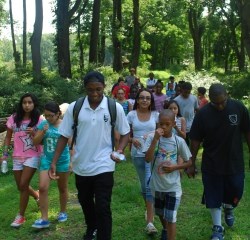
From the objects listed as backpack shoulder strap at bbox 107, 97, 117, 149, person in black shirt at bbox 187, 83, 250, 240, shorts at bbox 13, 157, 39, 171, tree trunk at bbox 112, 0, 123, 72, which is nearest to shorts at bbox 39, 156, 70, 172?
shorts at bbox 13, 157, 39, 171

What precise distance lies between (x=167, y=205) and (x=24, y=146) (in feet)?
7.25

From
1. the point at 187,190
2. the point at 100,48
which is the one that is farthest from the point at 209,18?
the point at 187,190

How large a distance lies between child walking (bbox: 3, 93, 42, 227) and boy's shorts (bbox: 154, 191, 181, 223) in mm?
1897

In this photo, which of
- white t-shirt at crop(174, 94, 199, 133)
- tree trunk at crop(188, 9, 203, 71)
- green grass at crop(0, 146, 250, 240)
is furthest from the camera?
tree trunk at crop(188, 9, 203, 71)

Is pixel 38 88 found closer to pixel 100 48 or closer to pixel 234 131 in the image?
Result: pixel 234 131

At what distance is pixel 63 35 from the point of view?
20.8 m

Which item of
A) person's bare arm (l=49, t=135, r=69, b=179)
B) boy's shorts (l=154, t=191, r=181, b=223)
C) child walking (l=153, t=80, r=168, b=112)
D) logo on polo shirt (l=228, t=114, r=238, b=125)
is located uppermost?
child walking (l=153, t=80, r=168, b=112)

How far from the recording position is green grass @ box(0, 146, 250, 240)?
5.45 m

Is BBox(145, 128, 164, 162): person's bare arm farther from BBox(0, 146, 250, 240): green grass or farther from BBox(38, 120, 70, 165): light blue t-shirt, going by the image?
BBox(38, 120, 70, 165): light blue t-shirt

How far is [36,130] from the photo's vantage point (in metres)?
5.64

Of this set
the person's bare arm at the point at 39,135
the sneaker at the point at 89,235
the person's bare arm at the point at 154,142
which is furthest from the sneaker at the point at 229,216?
the person's bare arm at the point at 39,135

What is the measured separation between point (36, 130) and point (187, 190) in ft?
10.7

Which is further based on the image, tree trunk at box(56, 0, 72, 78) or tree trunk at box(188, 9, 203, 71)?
tree trunk at box(188, 9, 203, 71)

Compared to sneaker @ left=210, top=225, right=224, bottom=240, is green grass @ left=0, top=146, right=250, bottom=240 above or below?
below
